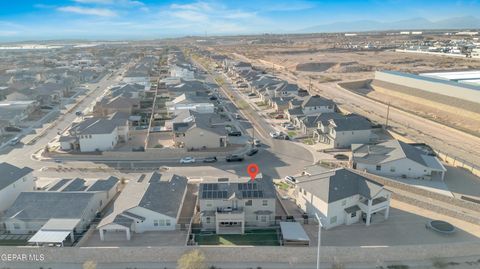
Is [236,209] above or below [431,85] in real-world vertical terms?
below

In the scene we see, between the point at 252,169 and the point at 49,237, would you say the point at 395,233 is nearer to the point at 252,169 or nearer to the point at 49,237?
the point at 252,169

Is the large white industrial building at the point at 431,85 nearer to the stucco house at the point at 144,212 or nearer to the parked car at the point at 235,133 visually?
the parked car at the point at 235,133

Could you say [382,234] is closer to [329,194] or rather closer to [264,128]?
[329,194]

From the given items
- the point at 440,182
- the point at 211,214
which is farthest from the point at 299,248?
the point at 440,182

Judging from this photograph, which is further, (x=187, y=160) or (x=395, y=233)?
(x=187, y=160)

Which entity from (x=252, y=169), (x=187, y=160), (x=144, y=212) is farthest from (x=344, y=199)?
(x=187, y=160)
